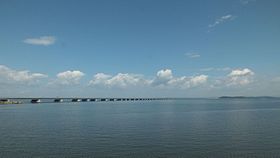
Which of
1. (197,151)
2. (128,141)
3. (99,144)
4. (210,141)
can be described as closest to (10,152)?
(99,144)

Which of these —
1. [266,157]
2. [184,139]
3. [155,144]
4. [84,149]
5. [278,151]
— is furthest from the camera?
[184,139]

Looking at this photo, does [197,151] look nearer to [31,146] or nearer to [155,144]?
[155,144]

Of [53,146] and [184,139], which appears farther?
[184,139]

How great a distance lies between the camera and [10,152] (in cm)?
4069

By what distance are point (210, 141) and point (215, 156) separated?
10.6m

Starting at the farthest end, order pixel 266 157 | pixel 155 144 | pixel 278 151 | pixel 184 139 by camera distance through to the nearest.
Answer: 1. pixel 184 139
2. pixel 155 144
3. pixel 278 151
4. pixel 266 157

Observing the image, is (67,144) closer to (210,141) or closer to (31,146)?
(31,146)

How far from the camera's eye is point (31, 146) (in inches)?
1768

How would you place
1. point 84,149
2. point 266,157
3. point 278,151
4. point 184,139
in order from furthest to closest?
point 184,139 < point 84,149 < point 278,151 < point 266,157

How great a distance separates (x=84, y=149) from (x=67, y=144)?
17.4 feet

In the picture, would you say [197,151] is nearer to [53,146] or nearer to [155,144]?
[155,144]

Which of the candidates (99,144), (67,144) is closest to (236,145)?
(99,144)

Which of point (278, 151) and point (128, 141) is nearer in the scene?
point (278, 151)

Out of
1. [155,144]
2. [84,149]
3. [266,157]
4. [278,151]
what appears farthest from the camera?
[155,144]
